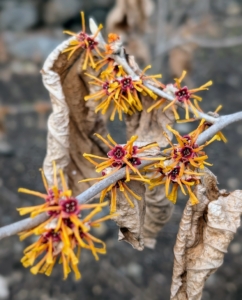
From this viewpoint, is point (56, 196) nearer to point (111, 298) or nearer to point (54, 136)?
point (54, 136)

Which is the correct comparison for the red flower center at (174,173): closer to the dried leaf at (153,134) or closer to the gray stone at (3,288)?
the dried leaf at (153,134)

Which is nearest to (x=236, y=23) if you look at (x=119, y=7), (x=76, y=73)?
(x=119, y=7)

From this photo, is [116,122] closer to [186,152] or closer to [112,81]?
[112,81]

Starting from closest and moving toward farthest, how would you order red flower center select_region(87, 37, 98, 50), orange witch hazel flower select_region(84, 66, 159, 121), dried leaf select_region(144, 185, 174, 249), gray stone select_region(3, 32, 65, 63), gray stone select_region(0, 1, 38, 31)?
orange witch hazel flower select_region(84, 66, 159, 121) < red flower center select_region(87, 37, 98, 50) < dried leaf select_region(144, 185, 174, 249) < gray stone select_region(3, 32, 65, 63) < gray stone select_region(0, 1, 38, 31)

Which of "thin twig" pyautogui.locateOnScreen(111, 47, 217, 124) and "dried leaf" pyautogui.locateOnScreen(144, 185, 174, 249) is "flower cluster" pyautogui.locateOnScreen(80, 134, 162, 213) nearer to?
"thin twig" pyautogui.locateOnScreen(111, 47, 217, 124)

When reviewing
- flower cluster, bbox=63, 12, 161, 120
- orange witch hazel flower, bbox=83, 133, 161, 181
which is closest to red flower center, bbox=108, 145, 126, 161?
orange witch hazel flower, bbox=83, 133, 161, 181

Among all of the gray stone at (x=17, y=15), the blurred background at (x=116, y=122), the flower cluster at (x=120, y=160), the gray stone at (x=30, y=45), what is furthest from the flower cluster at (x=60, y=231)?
the gray stone at (x=17, y=15)

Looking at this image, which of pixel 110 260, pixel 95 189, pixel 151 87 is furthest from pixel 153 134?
pixel 110 260
